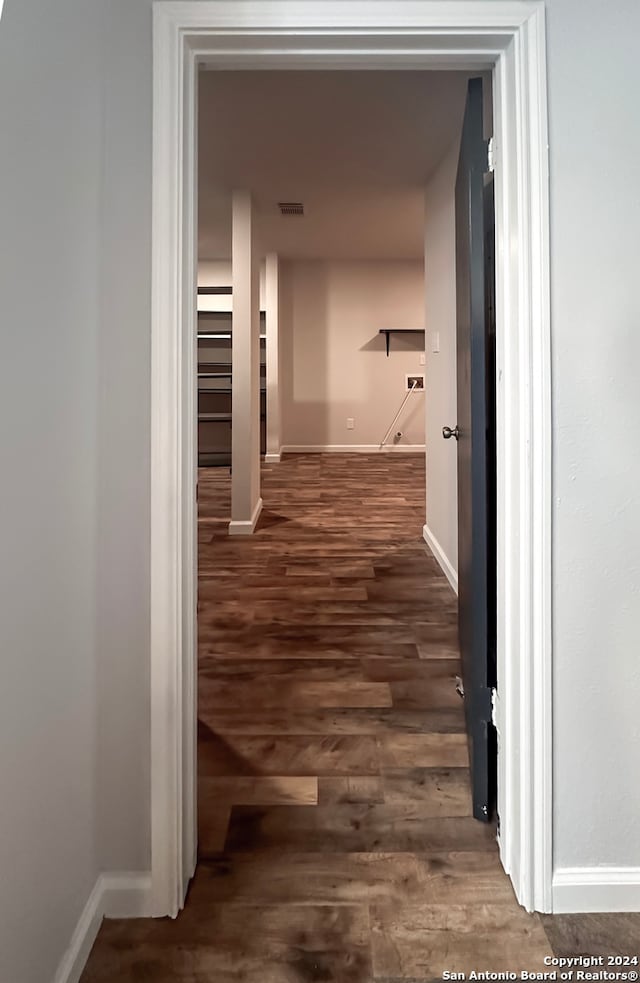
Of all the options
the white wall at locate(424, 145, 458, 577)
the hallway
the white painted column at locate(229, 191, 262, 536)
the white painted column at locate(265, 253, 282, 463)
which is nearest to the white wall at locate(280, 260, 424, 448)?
the white painted column at locate(265, 253, 282, 463)

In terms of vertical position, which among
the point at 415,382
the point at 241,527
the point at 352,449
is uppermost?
the point at 415,382

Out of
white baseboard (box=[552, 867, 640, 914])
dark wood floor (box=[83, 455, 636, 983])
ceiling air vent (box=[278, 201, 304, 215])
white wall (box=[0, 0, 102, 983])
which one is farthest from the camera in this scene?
ceiling air vent (box=[278, 201, 304, 215])

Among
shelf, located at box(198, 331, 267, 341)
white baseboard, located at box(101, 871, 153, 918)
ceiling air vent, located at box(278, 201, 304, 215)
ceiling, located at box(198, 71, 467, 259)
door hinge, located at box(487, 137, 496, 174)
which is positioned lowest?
white baseboard, located at box(101, 871, 153, 918)

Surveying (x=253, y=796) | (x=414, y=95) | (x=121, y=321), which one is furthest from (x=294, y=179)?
(x=253, y=796)

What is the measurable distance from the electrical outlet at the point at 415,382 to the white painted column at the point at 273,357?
1.77 m

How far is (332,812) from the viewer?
172cm

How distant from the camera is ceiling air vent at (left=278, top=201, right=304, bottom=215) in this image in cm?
527

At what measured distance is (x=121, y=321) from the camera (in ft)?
4.54

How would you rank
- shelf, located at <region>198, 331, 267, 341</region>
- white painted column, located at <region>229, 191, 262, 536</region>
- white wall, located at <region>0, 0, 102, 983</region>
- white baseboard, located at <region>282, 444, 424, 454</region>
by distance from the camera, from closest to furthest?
white wall, located at <region>0, 0, 102, 983</region> → white painted column, located at <region>229, 191, 262, 536</region> → shelf, located at <region>198, 331, 267, 341</region> → white baseboard, located at <region>282, 444, 424, 454</region>

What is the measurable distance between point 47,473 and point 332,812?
3.78 feet

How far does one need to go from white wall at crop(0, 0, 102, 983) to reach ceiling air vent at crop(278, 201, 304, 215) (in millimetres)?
4146

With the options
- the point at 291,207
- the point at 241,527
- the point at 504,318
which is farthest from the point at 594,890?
the point at 291,207

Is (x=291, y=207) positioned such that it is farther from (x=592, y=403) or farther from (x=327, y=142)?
(x=592, y=403)

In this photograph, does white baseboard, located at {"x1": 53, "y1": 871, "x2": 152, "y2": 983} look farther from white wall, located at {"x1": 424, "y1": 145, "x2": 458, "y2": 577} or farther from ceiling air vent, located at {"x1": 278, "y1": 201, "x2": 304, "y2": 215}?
ceiling air vent, located at {"x1": 278, "y1": 201, "x2": 304, "y2": 215}
